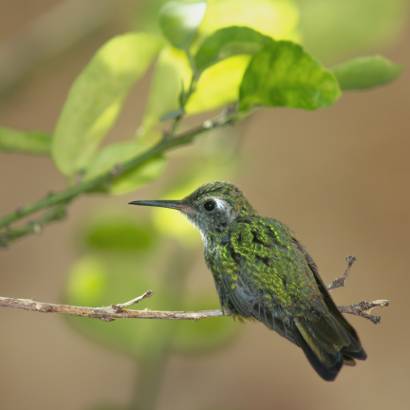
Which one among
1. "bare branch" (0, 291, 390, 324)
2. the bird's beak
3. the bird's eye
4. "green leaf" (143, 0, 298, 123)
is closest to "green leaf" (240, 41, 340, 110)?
"green leaf" (143, 0, 298, 123)

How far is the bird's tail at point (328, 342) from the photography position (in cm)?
123

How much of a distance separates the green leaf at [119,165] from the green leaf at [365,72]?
0.30 m

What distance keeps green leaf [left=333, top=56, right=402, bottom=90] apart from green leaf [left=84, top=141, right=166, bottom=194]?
30cm

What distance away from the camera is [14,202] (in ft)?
11.0

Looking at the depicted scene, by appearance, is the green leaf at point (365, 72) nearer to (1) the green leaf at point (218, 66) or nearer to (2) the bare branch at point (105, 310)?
(1) the green leaf at point (218, 66)

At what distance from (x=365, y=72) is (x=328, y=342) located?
1.34ft

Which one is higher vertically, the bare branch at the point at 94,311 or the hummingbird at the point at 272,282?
the hummingbird at the point at 272,282

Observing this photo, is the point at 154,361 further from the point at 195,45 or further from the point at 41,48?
the point at 41,48

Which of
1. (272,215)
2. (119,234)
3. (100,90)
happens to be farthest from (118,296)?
(272,215)

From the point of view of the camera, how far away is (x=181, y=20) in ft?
3.65

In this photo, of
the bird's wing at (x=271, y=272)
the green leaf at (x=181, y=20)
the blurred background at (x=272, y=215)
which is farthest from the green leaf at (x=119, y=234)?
the blurred background at (x=272, y=215)

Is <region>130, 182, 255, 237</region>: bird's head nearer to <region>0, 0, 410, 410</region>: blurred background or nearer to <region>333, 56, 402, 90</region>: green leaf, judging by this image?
<region>333, 56, 402, 90</region>: green leaf

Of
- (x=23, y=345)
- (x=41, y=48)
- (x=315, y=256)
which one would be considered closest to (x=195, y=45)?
(x=41, y=48)

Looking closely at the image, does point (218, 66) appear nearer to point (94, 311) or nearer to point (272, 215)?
point (94, 311)
